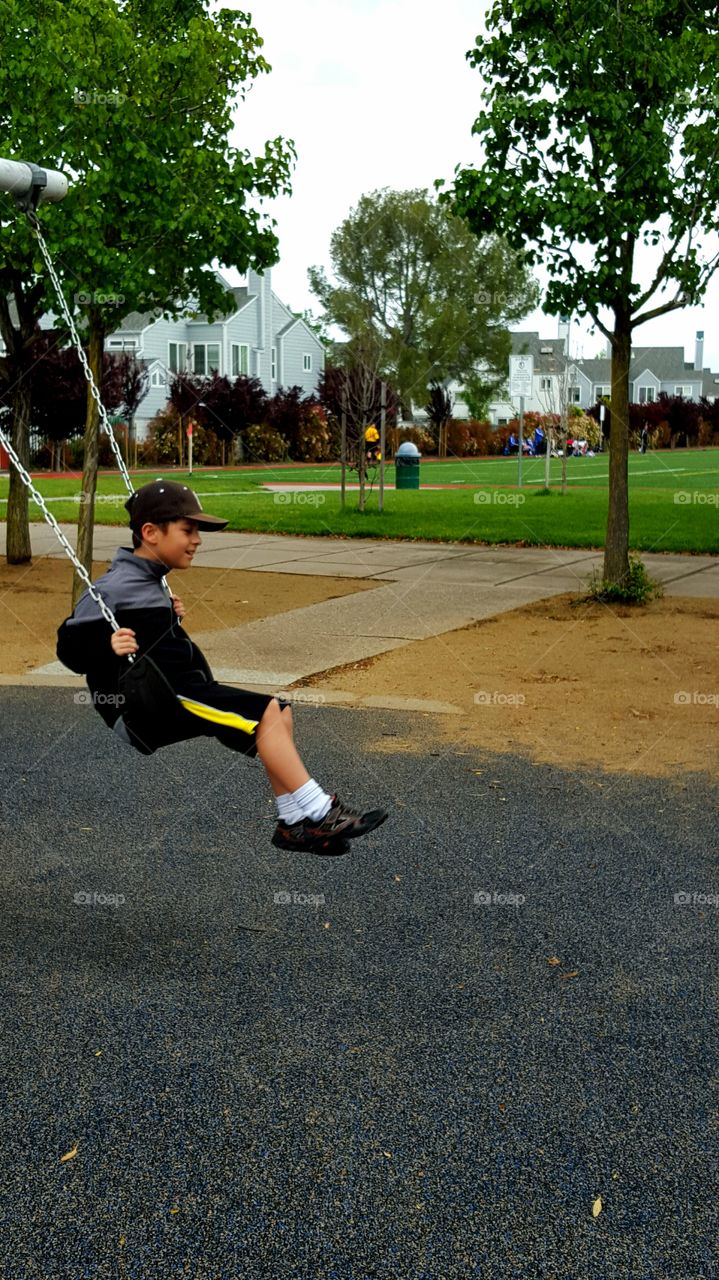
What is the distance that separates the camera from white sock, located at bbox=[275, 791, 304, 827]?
168 inches

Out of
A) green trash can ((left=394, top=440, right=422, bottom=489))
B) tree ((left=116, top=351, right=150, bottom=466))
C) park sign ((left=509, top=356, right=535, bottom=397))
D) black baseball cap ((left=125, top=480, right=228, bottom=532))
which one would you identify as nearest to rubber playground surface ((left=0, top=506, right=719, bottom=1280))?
black baseball cap ((left=125, top=480, right=228, bottom=532))

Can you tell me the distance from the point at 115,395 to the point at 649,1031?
35.4 meters

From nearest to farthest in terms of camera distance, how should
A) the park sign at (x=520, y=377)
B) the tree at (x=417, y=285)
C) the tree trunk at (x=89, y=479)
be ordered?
1. the tree trunk at (x=89, y=479)
2. the park sign at (x=520, y=377)
3. the tree at (x=417, y=285)

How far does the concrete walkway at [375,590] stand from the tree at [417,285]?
49.7 m

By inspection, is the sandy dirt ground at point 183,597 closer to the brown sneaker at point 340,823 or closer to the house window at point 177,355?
the brown sneaker at point 340,823

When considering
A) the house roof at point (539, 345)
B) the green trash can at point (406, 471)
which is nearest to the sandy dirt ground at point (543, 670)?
the green trash can at point (406, 471)

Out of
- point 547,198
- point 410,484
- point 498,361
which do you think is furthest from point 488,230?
Answer: point 498,361

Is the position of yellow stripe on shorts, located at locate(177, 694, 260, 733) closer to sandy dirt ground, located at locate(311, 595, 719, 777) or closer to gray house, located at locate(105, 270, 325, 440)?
sandy dirt ground, located at locate(311, 595, 719, 777)

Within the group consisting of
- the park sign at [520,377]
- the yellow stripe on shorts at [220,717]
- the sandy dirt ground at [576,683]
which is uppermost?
the park sign at [520,377]

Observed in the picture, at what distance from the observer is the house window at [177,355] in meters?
58.5

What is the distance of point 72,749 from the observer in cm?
714

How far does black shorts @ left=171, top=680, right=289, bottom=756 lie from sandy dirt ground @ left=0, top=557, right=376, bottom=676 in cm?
533

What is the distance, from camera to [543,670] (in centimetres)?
920

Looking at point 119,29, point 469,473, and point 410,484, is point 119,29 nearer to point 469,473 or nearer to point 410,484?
point 410,484
